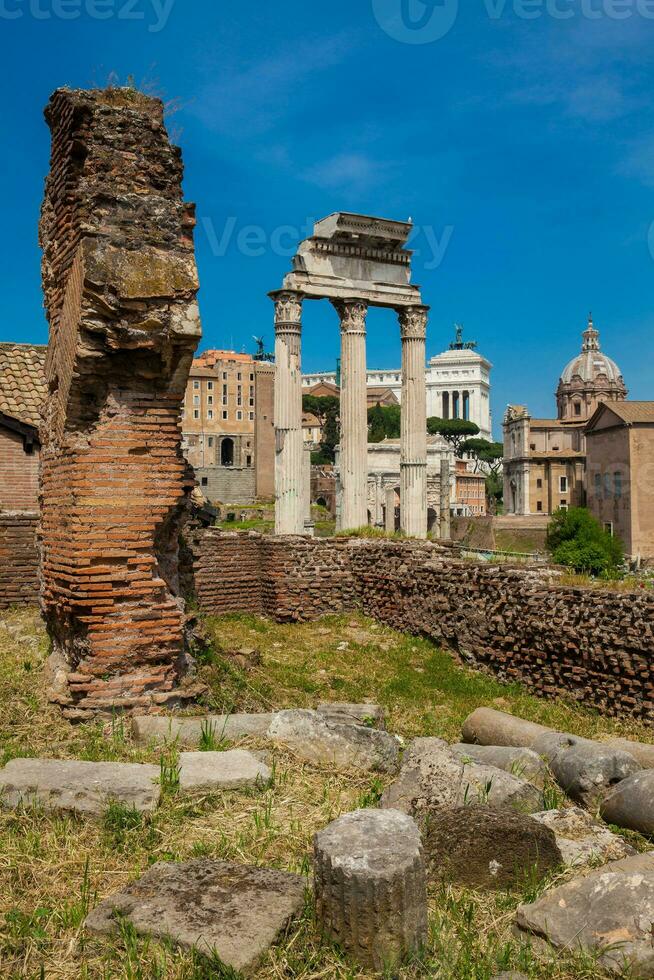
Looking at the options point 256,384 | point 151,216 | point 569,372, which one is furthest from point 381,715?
point 569,372

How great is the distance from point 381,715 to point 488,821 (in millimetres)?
2557

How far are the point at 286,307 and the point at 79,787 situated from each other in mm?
15361

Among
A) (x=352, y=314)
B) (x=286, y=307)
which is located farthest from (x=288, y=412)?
(x=352, y=314)

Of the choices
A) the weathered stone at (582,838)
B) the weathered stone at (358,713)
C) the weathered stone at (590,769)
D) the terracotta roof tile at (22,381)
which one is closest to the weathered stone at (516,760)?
the weathered stone at (590,769)

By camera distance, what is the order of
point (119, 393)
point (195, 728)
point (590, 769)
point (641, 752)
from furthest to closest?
point (119, 393) → point (641, 752) → point (195, 728) → point (590, 769)

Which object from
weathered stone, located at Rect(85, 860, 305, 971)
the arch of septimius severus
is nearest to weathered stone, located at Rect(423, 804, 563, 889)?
weathered stone, located at Rect(85, 860, 305, 971)

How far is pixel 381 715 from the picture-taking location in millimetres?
6395

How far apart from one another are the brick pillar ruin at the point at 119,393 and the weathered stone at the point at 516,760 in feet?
7.59

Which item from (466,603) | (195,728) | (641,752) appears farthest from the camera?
(466,603)

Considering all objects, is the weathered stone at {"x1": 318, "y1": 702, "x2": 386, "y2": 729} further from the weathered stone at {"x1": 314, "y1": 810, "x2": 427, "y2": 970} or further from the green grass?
the weathered stone at {"x1": 314, "y1": 810, "x2": 427, "y2": 970}

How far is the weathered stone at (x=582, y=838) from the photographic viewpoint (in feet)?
13.3

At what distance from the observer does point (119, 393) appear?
6496 millimetres

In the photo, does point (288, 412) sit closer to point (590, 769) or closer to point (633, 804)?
point (590, 769)

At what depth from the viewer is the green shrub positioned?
4022 cm
